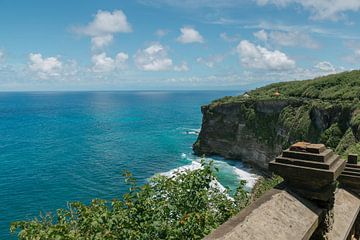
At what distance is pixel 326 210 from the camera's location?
4535 millimetres

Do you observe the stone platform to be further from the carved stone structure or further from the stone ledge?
the carved stone structure

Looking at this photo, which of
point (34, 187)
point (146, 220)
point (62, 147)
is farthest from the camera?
point (62, 147)

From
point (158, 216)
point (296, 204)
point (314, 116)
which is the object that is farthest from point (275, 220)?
point (314, 116)

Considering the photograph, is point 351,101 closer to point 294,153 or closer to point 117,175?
point 117,175

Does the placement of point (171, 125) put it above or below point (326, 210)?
below

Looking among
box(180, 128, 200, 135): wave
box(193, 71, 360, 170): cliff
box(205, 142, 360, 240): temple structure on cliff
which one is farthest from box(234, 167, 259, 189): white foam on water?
box(205, 142, 360, 240): temple structure on cliff

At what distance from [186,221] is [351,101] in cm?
4792

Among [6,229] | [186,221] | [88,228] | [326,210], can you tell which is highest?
[326,210]

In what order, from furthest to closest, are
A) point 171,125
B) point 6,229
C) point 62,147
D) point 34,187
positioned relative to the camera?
1. point 171,125
2. point 62,147
3. point 34,187
4. point 6,229

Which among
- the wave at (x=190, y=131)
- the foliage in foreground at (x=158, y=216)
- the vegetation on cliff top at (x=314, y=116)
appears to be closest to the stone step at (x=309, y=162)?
the foliage in foreground at (x=158, y=216)

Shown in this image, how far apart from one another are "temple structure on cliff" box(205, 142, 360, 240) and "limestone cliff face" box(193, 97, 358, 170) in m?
36.7

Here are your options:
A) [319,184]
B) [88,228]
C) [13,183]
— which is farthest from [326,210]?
[13,183]

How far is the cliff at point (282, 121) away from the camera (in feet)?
149

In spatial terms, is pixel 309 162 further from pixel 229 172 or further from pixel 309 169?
pixel 229 172
